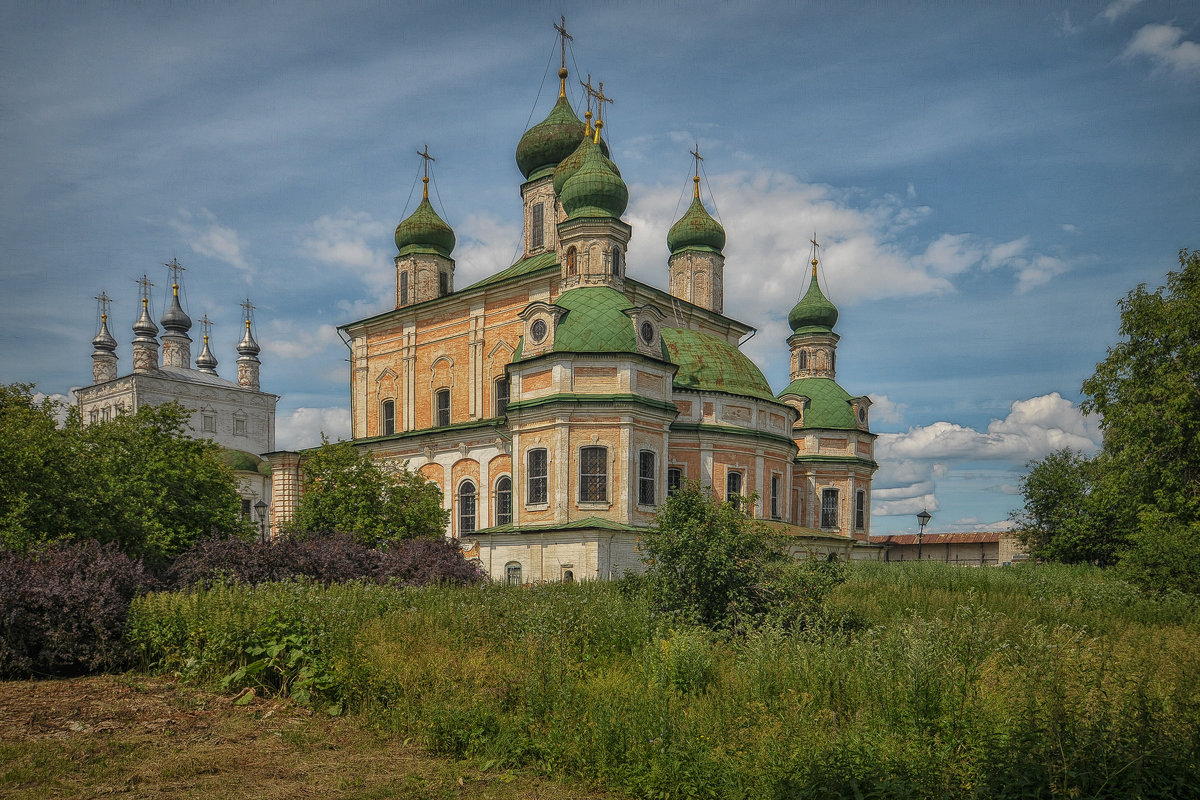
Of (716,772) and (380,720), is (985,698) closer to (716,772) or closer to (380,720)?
(716,772)

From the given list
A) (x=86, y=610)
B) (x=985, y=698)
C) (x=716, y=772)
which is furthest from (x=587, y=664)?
(x=86, y=610)

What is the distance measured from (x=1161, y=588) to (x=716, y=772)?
40.7ft

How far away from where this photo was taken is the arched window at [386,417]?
1500 inches

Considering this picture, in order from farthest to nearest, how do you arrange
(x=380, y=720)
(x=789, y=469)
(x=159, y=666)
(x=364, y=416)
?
(x=364, y=416) → (x=789, y=469) → (x=159, y=666) → (x=380, y=720)

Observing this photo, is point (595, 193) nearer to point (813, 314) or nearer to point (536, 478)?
point (536, 478)

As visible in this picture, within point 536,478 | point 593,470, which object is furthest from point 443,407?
point 593,470

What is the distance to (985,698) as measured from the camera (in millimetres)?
7184

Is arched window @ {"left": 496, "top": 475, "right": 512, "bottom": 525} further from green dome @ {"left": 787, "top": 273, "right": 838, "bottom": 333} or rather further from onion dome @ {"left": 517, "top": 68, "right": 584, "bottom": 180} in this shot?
green dome @ {"left": 787, "top": 273, "right": 838, "bottom": 333}

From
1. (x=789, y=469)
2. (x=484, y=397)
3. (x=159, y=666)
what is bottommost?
(x=159, y=666)

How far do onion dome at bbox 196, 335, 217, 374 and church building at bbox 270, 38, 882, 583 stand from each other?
4504 cm

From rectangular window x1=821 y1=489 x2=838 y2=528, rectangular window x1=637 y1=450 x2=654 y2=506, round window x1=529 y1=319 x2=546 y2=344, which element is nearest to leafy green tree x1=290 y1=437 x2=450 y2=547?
round window x1=529 y1=319 x2=546 y2=344

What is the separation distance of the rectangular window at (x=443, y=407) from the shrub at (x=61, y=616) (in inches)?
898

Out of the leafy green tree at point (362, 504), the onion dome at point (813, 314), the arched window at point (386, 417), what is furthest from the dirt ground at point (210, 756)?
the onion dome at point (813, 314)

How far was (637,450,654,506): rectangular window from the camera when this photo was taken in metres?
26.8
